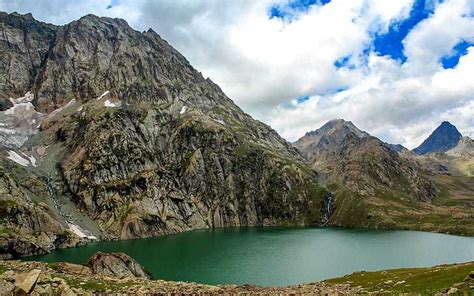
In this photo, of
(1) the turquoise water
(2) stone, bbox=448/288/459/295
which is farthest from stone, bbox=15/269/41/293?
(1) the turquoise water

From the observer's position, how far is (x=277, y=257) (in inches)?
5522

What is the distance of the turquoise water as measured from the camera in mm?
110688

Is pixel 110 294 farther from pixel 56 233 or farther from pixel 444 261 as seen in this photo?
pixel 56 233

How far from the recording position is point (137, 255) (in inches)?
6220

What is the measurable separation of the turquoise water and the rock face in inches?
697

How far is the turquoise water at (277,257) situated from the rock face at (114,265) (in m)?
17.7

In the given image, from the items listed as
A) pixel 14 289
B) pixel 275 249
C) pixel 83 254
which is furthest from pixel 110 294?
pixel 83 254

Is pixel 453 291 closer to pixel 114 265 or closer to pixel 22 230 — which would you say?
pixel 114 265

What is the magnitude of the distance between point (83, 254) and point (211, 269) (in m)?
Result: 72.3

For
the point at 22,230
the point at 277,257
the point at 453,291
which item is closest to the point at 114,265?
the point at 277,257

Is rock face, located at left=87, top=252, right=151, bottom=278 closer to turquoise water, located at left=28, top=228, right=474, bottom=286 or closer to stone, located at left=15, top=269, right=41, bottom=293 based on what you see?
turquoise water, located at left=28, top=228, right=474, bottom=286

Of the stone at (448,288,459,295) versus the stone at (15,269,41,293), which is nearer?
the stone at (15,269,41,293)

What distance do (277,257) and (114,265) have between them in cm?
6734

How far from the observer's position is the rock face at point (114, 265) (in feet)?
283
